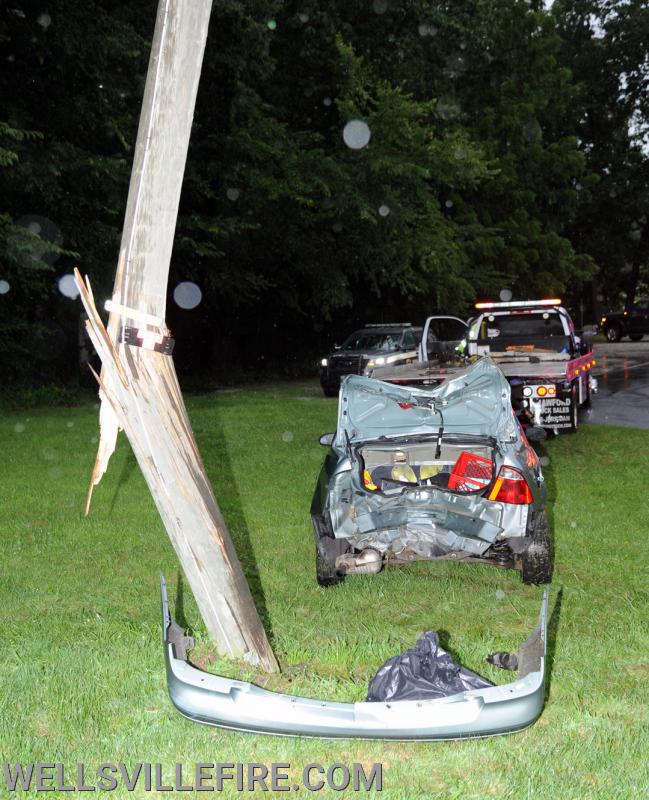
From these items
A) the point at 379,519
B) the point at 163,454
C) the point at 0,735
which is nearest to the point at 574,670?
the point at 379,519

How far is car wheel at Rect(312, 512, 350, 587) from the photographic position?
6.79m

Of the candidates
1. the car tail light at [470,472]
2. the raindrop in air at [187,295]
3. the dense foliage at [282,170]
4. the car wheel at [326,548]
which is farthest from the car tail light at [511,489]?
the raindrop in air at [187,295]

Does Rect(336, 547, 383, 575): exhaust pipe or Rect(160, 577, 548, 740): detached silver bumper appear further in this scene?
Rect(336, 547, 383, 575): exhaust pipe

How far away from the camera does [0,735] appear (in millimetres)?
4574

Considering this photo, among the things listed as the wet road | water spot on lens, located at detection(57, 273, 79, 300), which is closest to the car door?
the wet road

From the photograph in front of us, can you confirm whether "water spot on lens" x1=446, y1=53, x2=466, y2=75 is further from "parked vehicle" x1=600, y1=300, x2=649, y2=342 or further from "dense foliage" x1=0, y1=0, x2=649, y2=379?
"parked vehicle" x1=600, y1=300, x2=649, y2=342

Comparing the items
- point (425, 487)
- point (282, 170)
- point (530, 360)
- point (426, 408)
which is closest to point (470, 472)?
point (425, 487)

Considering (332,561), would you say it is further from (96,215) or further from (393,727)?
(96,215)

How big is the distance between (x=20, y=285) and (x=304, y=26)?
12.3 m

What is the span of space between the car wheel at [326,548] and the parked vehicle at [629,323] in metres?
42.9

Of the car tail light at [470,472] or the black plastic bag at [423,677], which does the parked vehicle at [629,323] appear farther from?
the black plastic bag at [423,677]

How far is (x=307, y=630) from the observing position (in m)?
6.11

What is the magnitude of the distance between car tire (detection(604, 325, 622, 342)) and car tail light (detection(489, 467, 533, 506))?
43.6m

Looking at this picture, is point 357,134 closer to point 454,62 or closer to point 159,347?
point 454,62
